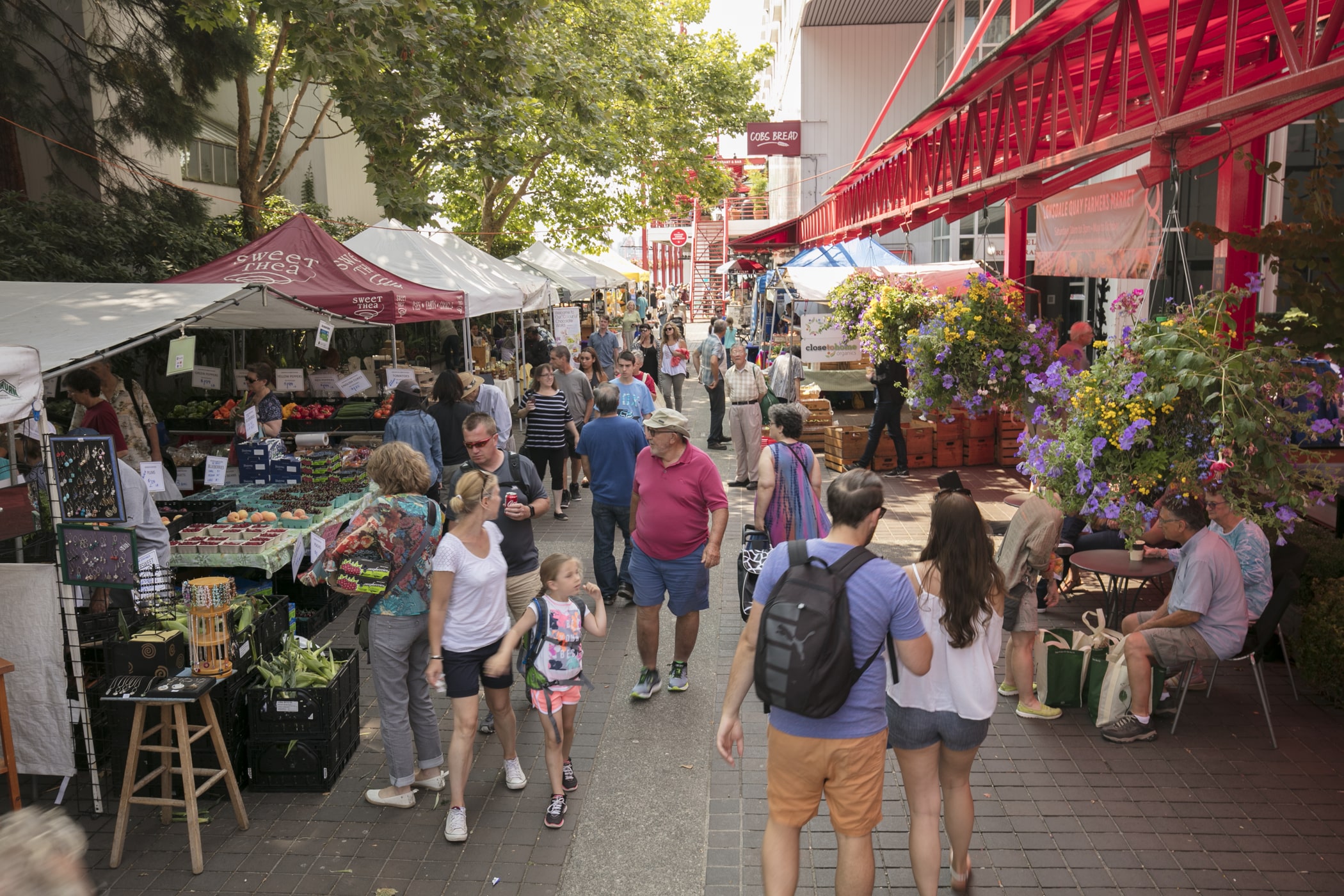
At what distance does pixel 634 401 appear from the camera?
33.4 feet

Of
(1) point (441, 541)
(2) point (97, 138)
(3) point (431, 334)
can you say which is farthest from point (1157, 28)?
(3) point (431, 334)

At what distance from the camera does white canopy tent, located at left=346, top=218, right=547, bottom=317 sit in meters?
13.4

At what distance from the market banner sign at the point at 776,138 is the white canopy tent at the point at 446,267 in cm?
2090

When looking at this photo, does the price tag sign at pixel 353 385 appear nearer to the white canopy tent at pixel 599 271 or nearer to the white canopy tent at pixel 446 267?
the white canopy tent at pixel 446 267

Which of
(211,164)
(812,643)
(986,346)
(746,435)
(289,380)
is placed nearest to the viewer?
(812,643)

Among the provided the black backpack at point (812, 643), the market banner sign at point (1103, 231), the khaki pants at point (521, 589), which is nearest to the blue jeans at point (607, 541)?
the khaki pants at point (521, 589)

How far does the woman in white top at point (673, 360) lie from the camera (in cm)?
1689

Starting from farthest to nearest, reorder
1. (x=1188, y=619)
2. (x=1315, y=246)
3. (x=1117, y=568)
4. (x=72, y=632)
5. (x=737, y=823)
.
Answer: (x=1117, y=568) < (x=1188, y=619) < (x=72, y=632) < (x=737, y=823) < (x=1315, y=246)

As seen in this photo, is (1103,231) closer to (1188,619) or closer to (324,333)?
(1188,619)

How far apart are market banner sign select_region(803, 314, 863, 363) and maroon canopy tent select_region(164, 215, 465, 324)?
17.3 ft

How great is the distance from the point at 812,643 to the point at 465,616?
209 centimetres

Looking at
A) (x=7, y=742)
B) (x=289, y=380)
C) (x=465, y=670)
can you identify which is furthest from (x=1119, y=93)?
(x=289, y=380)

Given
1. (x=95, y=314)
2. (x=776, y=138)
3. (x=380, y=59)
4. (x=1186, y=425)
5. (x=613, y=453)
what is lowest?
(x=613, y=453)

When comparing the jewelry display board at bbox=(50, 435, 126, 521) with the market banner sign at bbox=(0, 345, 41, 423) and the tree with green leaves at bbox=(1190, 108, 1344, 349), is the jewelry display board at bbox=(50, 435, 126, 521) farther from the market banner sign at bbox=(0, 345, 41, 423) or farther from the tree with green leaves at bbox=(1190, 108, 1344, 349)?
the tree with green leaves at bbox=(1190, 108, 1344, 349)
